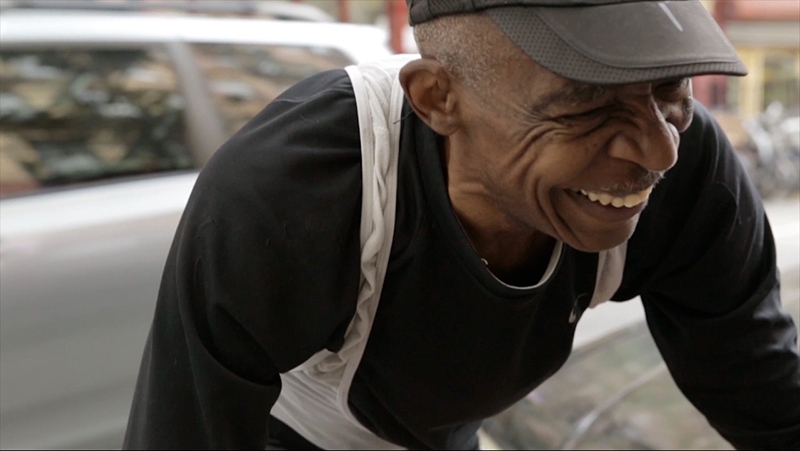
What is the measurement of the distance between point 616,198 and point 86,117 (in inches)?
77.6

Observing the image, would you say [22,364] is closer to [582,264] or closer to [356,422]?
[356,422]

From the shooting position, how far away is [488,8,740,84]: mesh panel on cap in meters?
0.90

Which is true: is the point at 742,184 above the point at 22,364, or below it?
above

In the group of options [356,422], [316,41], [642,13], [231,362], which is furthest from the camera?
[316,41]

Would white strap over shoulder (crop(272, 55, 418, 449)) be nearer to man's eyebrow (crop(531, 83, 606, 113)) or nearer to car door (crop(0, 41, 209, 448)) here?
man's eyebrow (crop(531, 83, 606, 113))

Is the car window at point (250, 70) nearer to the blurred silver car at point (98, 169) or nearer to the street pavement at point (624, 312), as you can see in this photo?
the blurred silver car at point (98, 169)

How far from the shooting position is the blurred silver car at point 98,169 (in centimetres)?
222

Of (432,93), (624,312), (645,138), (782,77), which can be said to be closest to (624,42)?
(645,138)

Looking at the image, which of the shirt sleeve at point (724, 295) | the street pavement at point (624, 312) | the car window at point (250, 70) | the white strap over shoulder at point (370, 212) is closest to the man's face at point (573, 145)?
the white strap over shoulder at point (370, 212)

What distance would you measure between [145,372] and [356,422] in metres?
0.44

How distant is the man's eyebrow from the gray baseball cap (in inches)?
1.6

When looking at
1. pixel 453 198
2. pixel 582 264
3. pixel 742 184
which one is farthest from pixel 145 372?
pixel 742 184

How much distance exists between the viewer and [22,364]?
2176mm

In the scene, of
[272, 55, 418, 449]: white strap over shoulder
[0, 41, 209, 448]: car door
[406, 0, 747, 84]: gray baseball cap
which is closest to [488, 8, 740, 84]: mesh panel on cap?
[406, 0, 747, 84]: gray baseball cap
